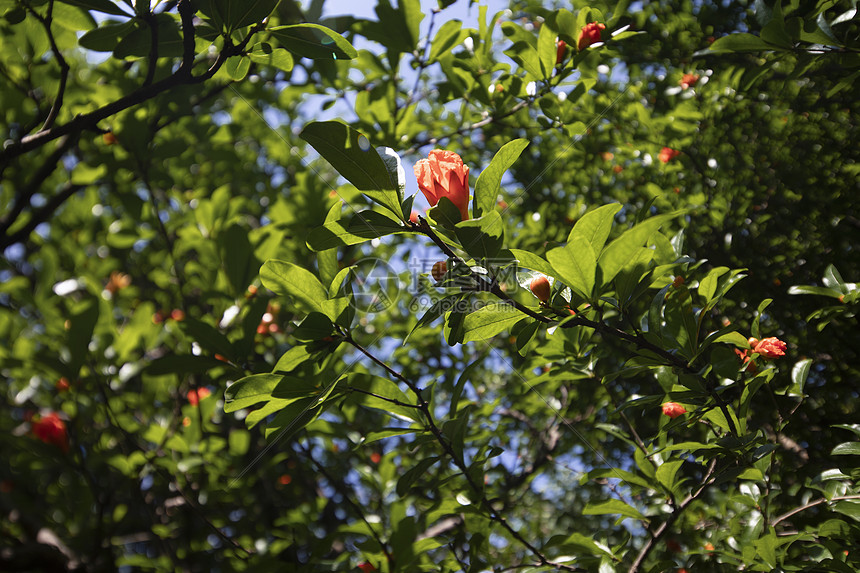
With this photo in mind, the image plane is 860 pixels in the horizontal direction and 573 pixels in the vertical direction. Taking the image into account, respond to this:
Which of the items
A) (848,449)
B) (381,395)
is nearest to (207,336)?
(381,395)

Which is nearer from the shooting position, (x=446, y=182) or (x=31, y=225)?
(x=446, y=182)

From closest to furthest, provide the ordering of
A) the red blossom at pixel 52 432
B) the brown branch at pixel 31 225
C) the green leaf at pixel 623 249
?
the green leaf at pixel 623 249 → the brown branch at pixel 31 225 → the red blossom at pixel 52 432

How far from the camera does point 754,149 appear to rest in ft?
5.20

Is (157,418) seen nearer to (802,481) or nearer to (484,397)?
(484,397)

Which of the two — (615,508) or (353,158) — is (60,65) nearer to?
(353,158)

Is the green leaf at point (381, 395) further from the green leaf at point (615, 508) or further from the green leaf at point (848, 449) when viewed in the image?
the green leaf at point (848, 449)

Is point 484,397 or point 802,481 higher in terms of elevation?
point 802,481

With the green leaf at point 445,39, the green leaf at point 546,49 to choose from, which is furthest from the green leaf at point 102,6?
the green leaf at point 546,49

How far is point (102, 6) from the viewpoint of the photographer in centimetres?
95

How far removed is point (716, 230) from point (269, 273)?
137cm

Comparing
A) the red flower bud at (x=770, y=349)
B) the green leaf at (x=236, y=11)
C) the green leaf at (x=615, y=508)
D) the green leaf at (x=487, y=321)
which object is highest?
the green leaf at (x=236, y=11)

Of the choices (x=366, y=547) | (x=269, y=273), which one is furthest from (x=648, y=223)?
(x=366, y=547)

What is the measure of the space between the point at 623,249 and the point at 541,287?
0.47ft

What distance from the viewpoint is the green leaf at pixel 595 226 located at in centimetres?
74
